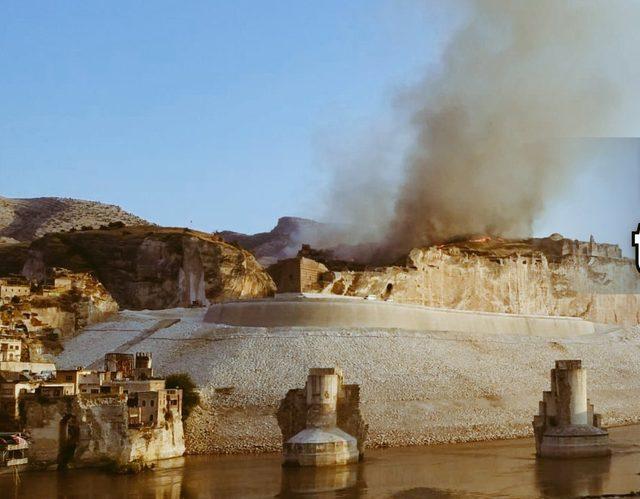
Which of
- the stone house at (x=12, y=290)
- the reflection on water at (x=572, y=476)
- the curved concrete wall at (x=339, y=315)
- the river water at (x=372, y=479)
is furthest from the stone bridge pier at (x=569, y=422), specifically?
the stone house at (x=12, y=290)

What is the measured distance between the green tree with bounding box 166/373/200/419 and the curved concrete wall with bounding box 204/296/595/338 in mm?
14831

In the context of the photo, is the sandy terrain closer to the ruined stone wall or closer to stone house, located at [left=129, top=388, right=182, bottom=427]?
stone house, located at [left=129, top=388, right=182, bottom=427]

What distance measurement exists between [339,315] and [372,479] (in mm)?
29498

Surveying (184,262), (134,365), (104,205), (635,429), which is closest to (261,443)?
(134,365)

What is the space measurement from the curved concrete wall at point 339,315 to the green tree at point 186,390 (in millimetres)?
14831

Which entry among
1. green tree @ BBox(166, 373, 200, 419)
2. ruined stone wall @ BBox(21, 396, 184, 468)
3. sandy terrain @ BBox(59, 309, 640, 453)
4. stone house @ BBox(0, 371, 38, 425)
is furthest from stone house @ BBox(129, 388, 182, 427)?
stone house @ BBox(0, 371, 38, 425)

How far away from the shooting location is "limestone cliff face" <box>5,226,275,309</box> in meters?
103

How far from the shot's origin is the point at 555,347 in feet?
276

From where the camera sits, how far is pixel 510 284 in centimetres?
10744

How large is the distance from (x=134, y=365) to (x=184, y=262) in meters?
39.4

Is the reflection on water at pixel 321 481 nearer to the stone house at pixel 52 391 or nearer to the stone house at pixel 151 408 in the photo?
the stone house at pixel 151 408

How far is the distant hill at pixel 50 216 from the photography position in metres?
164

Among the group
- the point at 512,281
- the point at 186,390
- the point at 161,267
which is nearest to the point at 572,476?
the point at 186,390

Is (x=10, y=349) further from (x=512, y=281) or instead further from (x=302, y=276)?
(x=512, y=281)
